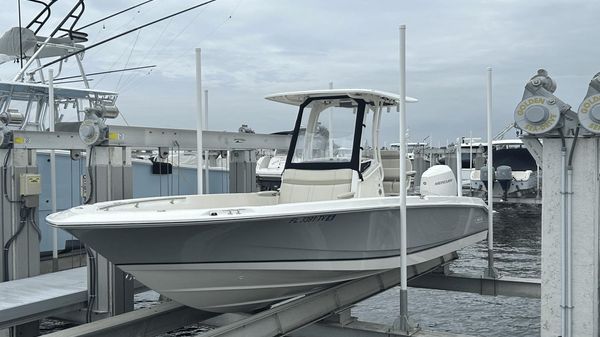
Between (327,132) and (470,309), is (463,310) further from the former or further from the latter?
(327,132)

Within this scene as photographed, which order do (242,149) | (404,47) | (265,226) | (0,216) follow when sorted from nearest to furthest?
(265,226)
(404,47)
(0,216)
(242,149)

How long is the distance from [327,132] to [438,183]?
169 cm

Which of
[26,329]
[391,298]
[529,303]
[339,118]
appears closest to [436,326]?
[391,298]

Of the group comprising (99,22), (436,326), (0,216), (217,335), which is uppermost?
(99,22)

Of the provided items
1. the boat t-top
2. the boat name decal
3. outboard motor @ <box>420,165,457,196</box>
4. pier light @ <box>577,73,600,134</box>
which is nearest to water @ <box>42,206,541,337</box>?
the boat t-top

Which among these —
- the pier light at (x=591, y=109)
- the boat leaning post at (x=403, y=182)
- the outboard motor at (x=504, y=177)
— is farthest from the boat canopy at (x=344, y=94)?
the outboard motor at (x=504, y=177)

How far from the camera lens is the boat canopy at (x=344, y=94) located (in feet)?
20.6

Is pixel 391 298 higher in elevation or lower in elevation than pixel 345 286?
lower

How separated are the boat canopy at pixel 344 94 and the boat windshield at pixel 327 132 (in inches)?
6.7

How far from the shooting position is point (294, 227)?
5.02 m

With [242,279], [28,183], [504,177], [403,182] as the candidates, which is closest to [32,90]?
[28,183]

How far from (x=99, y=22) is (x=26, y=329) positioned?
204 inches

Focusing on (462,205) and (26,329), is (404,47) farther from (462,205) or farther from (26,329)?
(26,329)

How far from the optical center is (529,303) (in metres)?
9.74
